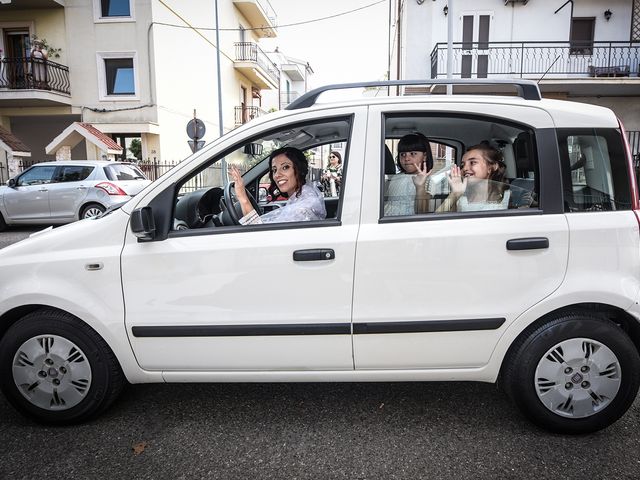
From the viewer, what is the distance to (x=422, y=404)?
306 cm

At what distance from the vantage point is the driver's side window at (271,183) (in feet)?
9.40

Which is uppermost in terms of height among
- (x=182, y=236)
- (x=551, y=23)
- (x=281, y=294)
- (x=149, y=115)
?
(x=551, y=23)

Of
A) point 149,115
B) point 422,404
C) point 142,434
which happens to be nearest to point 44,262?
point 142,434

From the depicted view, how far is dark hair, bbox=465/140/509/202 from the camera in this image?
9.14 ft

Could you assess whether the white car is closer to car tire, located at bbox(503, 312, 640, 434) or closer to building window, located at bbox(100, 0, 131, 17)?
car tire, located at bbox(503, 312, 640, 434)

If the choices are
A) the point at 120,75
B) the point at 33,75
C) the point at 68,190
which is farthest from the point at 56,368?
the point at 33,75

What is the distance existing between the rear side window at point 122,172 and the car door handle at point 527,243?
424 inches

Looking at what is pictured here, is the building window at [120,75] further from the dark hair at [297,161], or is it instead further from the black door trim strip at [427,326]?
the black door trim strip at [427,326]

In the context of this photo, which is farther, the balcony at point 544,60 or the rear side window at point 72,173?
the balcony at point 544,60

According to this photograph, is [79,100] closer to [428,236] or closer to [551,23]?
[551,23]

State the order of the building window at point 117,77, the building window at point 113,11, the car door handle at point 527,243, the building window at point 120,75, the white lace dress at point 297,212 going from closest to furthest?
1. the car door handle at point 527,243
2. the white lace dress at point 297,212
3. the building window at point 113,11
4. the building window at point 117,77
5. the building window at point 120,75

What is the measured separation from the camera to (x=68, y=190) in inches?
450

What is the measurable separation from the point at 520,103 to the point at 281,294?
1645mm

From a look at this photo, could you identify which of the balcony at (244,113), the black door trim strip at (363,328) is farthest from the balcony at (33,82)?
the black door trim strip at (363,328)
